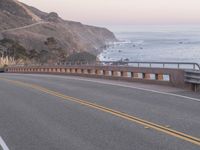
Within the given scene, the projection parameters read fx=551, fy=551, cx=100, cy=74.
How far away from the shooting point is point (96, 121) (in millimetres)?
13242

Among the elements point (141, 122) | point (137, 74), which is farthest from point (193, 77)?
point (141, 122)

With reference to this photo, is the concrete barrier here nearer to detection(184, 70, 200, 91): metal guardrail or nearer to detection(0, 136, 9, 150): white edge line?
detection(184, 70, 200, 91): metal guardrail

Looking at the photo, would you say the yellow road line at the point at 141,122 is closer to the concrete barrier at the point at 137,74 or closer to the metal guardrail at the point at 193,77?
the metal guardrail at the point at 193,77

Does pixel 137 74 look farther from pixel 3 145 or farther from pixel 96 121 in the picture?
pixel 3 145

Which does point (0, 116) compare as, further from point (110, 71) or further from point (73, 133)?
point (110, 71)

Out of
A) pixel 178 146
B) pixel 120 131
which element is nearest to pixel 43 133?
pixel 120 131

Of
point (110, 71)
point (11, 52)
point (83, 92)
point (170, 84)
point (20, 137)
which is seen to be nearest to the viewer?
point (20, 137)

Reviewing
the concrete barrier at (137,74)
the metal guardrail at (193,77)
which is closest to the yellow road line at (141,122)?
the metal guardrail at (193,77)

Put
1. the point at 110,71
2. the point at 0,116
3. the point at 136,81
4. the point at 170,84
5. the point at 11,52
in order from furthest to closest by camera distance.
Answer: the point at 11,52 < the point at 110,71 < the point at 136,81 < the point at 170,84 < the point at 0,116

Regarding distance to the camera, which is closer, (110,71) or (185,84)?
(185,84)

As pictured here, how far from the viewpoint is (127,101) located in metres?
17.4

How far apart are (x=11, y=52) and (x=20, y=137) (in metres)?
116

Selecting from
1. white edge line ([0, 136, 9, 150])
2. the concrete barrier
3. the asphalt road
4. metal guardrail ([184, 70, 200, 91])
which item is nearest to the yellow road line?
the asphalt road

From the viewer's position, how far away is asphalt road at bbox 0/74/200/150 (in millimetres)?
→ 10484
